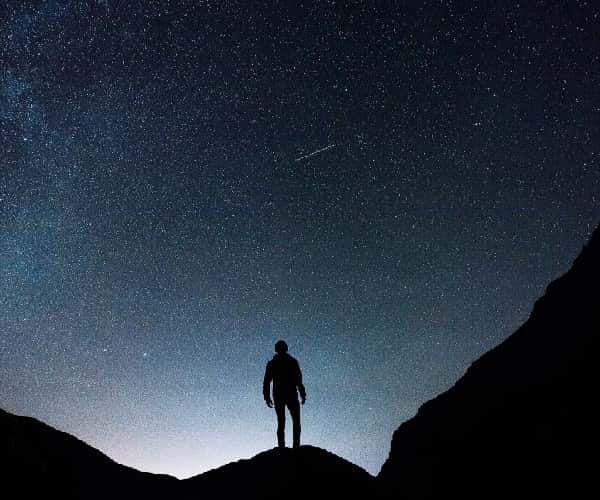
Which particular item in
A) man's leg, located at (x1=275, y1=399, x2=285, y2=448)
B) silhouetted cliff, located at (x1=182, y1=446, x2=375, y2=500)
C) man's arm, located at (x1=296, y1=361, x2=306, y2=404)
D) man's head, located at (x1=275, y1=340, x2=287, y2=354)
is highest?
man's head, located at (x1=275, y1=340, x2=287, y2=354)

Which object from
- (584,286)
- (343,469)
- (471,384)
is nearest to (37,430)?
(343,469)

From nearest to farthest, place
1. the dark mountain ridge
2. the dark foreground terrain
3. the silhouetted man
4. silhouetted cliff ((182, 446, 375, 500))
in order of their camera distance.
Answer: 1. the dark foreground terrain
2. the dark mountain ridge
3. silhouetted cliff ((182, 446, 375, 500))
4. the silhouetted man

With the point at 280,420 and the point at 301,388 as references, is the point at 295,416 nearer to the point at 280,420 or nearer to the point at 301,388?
the point at 280,420

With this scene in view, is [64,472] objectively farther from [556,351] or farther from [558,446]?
[556,351]

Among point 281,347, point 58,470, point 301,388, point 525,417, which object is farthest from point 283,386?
point 58,470

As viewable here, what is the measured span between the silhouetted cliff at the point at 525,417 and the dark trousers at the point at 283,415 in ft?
12.0

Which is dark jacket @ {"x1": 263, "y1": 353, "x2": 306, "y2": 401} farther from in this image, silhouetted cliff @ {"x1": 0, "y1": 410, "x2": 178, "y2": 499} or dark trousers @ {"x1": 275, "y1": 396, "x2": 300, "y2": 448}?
silhouetted cliff @ {"x1": 0, "y1": 410, "x2": 178, "y2": 499}

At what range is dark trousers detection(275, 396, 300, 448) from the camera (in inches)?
352

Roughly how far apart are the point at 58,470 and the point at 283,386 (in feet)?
17.4

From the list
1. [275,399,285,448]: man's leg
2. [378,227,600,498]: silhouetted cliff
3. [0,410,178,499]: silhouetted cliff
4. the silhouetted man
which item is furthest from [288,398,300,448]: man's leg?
[0,410,178,499]: silhouetted cliff

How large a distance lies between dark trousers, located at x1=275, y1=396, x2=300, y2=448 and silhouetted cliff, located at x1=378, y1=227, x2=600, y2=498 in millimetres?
3669

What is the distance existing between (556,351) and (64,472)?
38.6ft

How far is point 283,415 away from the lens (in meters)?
9.02

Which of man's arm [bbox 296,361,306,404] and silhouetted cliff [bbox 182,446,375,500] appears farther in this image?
man's arm [bbox 296,361,306,404]
